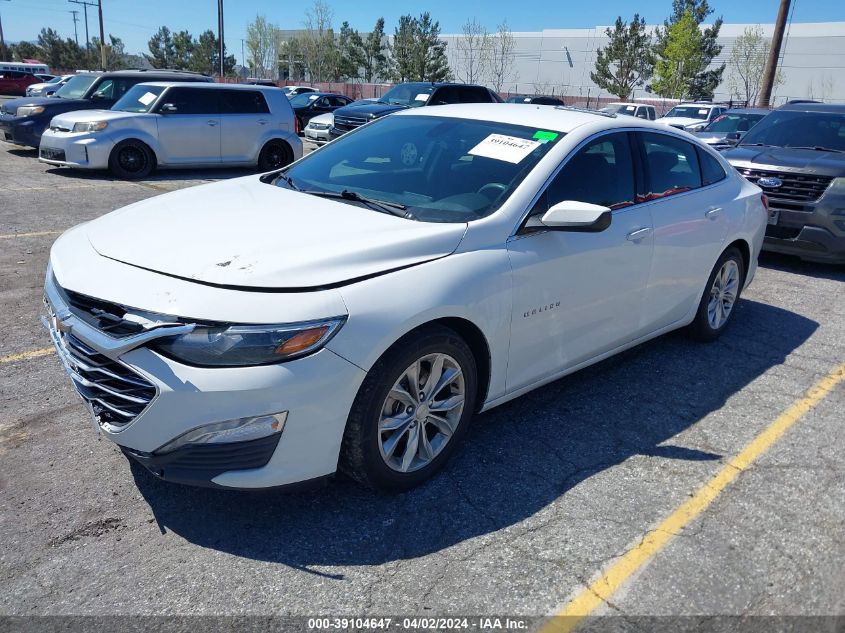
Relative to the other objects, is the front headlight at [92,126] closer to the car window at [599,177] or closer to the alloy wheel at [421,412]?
the car window at [599,177]

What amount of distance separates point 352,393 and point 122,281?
3.38 ft

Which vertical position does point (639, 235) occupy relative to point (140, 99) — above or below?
below

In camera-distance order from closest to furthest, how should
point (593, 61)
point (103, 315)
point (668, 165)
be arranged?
point (103, 315) → point (668, 165) → point (593, 61)

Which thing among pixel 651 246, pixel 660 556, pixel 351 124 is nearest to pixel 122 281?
pixel 660 556

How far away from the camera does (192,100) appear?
1288cm

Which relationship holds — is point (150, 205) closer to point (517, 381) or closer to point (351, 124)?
point (517, 381)

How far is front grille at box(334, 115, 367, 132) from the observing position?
15.8 metres

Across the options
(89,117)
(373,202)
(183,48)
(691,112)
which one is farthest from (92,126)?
(183,48)

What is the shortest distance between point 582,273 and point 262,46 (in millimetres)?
80317

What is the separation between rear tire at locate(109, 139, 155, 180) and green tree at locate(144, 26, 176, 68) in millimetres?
76266

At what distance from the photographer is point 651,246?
4.32m

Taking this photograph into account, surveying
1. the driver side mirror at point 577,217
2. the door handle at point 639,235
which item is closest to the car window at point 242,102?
the door handle at point 639,235

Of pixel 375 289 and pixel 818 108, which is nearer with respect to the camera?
pixel 375 289

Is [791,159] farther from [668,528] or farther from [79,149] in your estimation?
[79,149]
